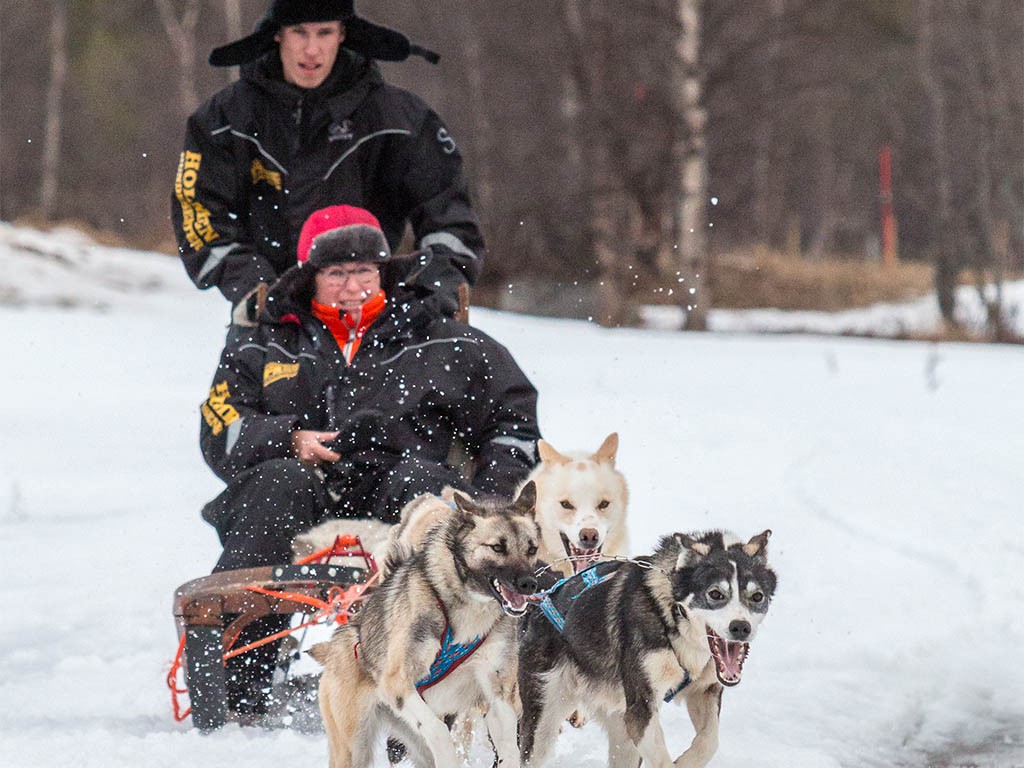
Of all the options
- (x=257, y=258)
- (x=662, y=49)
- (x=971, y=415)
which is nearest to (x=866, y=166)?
(x=662, y=49)

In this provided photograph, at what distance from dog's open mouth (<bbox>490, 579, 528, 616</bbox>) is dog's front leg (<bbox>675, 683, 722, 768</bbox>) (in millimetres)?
534

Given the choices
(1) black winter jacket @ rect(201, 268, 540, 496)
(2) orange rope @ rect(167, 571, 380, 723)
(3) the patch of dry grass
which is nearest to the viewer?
(2) orange rope @ rect(167, 571, 380, 723)

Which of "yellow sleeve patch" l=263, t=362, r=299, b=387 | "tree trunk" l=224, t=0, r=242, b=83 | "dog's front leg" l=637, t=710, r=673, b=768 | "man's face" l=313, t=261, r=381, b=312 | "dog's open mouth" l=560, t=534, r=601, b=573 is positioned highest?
"tree trunk" l=224, t=0, r=242, b=83

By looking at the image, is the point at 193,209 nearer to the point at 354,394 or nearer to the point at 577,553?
the point at 354,394

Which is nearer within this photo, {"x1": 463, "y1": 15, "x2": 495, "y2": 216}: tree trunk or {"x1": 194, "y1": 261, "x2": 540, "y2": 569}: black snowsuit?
{"x1": 194, "y1": 261, "x2": 540, "y2": 569}: black snowsuit

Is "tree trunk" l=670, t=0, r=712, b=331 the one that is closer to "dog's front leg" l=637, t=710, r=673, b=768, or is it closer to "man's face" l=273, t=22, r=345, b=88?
"man's face" l=273, t=22, r=345, b=88

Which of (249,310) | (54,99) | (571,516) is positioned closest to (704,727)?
(571,516)

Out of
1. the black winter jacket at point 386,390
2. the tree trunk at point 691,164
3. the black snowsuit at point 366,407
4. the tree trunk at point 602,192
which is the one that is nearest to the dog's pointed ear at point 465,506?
the black snowsuit at point 366,407

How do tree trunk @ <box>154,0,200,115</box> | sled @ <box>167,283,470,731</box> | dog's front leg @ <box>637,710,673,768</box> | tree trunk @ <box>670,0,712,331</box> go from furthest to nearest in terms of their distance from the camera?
tree trunk @ <box>154,0,200,115</box>, tree trunk @ <box>670,0,712,331</box>, sled @ <box>167,283,470,731</box>, dog's front leg @ <box>637,710,673,768</box>

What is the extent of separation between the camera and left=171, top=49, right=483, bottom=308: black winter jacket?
5102 mm

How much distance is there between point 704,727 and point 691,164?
12251mm

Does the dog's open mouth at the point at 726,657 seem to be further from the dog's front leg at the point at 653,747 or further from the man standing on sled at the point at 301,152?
the man standing on sled at the point at 301,152

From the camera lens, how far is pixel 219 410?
14.4 feet

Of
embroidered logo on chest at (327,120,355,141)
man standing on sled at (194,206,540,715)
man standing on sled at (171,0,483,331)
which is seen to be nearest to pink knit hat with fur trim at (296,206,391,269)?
man standing on sled at (194,206,540,715)
